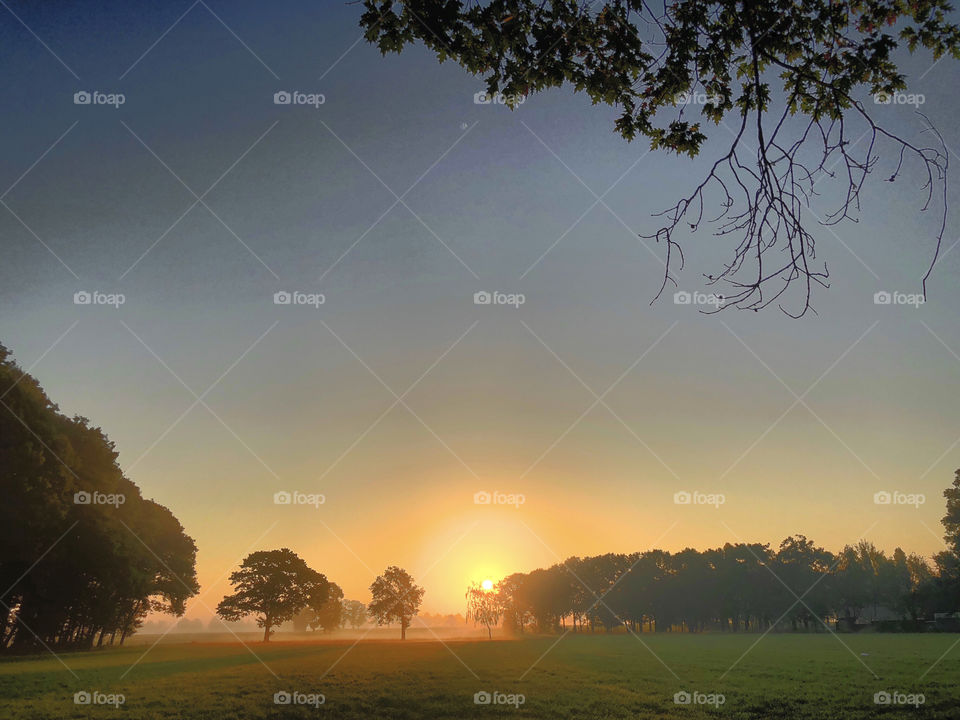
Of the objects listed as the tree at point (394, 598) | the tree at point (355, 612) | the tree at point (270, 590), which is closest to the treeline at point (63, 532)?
the tree at point (270, 590)

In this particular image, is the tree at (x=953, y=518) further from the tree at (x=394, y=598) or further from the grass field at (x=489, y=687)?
the tree at (x=394, y=598)

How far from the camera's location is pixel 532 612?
5413 inches

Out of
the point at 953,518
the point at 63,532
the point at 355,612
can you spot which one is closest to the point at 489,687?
the point at 63,532

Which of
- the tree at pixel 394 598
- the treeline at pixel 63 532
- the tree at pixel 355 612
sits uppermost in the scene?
the treeline at pixel 63 532

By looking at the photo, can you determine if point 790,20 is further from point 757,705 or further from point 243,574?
point 243,574

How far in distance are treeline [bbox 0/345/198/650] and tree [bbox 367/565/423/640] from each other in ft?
174

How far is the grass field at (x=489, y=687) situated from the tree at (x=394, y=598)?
72.0 metres

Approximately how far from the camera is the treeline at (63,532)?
33.5 m

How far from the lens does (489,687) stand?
69.8 ft

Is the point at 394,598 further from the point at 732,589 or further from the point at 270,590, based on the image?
the point at 732,589

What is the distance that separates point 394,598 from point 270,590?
3389cm

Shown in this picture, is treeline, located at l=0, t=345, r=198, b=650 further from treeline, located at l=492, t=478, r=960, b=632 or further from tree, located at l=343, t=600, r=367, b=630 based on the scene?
tree, located at l=343, t=600, r=367, b=630

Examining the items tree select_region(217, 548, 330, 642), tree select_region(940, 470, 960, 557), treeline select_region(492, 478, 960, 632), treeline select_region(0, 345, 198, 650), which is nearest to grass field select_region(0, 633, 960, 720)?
treeline select_region(0, 345, 198, 650)

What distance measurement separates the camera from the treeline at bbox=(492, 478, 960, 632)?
98.8 metres
